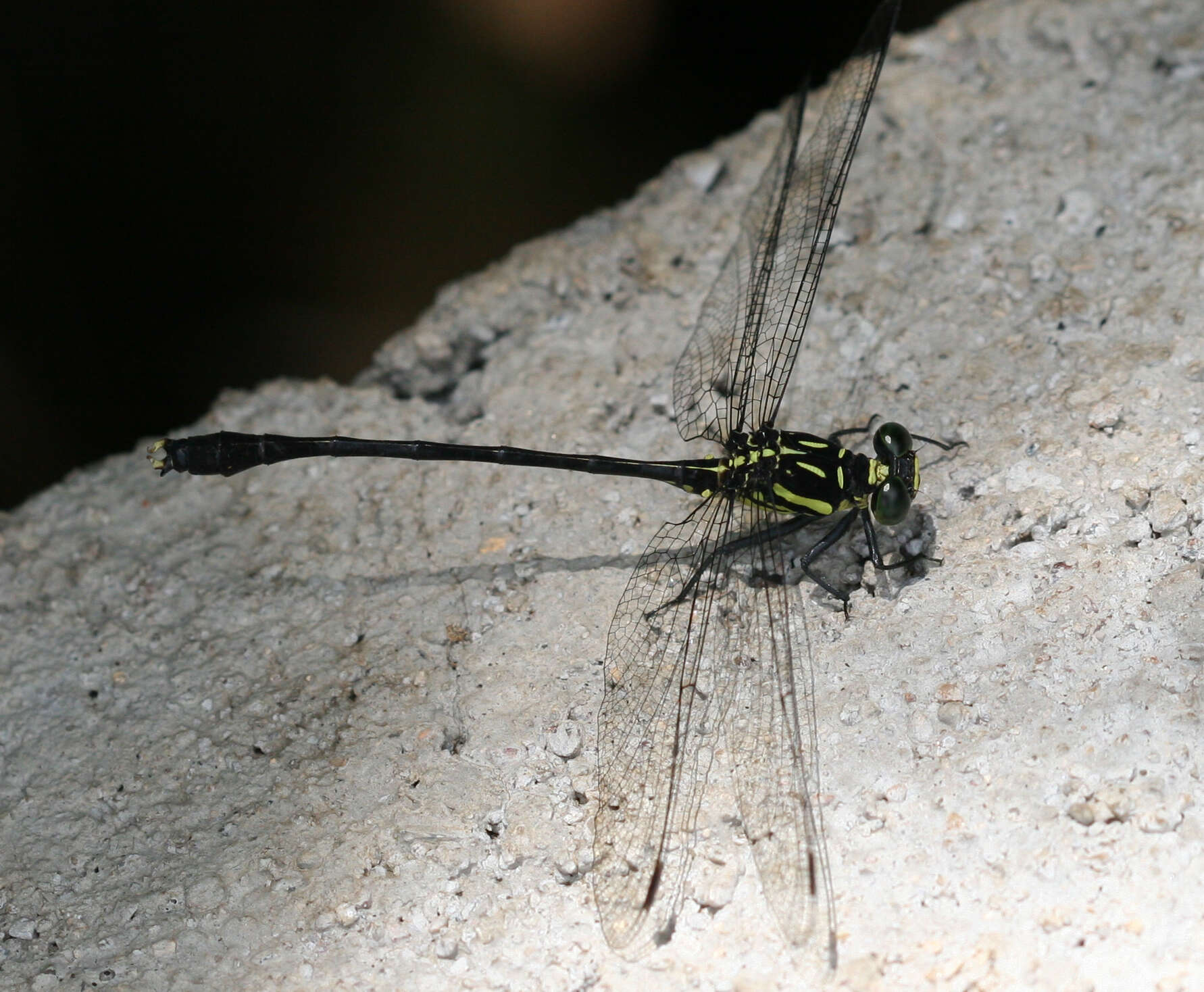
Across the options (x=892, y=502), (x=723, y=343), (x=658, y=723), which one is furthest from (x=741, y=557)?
(x=723, y=343)

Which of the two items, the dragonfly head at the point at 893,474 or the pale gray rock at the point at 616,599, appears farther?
the dragonfly head at the point at 893,474

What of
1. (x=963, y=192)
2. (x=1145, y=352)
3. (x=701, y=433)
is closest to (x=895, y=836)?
(x=701, y=433)

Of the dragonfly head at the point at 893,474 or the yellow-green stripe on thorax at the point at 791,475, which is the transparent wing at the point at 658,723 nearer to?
the yellow-green stripe on thorax at the point at 791,475

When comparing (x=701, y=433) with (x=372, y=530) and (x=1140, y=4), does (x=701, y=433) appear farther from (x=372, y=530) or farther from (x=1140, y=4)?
(x=1140, y=4)

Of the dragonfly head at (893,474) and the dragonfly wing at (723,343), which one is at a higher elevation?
the dragonfly wing at (723,343)

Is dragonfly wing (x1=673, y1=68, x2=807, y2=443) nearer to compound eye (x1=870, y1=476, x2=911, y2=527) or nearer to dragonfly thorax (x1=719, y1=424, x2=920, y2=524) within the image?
dragonfly thorax (x1=719, y1=424, x2=920, y2=524)

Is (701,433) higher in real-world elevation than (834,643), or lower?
higher

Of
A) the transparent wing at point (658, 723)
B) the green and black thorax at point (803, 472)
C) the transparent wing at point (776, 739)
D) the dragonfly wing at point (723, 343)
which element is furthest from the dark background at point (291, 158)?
the transparent wing at point (776, 739)

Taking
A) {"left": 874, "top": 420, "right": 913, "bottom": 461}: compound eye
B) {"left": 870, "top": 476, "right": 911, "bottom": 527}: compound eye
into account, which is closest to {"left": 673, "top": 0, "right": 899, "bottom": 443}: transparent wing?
{"left": 874, "top": 420, "right": 913, "bottom": 461}: compound eye
